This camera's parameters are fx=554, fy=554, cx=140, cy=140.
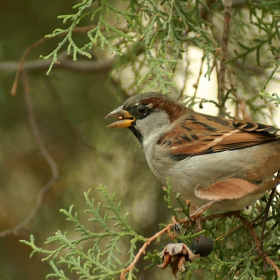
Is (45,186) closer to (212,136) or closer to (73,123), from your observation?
(73,123)

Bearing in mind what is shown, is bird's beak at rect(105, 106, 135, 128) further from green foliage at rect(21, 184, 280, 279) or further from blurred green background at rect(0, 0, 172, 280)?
blurred green background at rect(0, 0, 172, 280)

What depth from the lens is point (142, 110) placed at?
302 cm

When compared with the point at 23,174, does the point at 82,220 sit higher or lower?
lower

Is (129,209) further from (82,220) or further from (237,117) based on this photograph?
(237,117)

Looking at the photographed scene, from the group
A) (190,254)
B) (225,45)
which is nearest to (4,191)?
(225,45)

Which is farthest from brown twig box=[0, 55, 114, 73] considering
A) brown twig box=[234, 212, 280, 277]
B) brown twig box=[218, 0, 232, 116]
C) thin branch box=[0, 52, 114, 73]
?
brown twig box=[234, 212, 280, 277]

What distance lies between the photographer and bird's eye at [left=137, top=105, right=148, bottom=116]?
3010mm

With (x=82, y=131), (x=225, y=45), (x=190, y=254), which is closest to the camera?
(x=190, y=254)

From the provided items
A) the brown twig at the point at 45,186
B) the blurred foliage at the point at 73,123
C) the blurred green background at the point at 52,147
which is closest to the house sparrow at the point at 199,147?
the blurred foliage at the point at 73,123

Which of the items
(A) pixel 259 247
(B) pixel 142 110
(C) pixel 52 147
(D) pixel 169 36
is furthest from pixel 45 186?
(A) pixel 259 247

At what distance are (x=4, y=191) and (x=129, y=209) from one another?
108cm

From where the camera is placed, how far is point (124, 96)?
389 centimetres

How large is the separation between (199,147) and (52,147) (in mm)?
1882

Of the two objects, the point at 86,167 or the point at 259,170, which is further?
the point at 86,167
